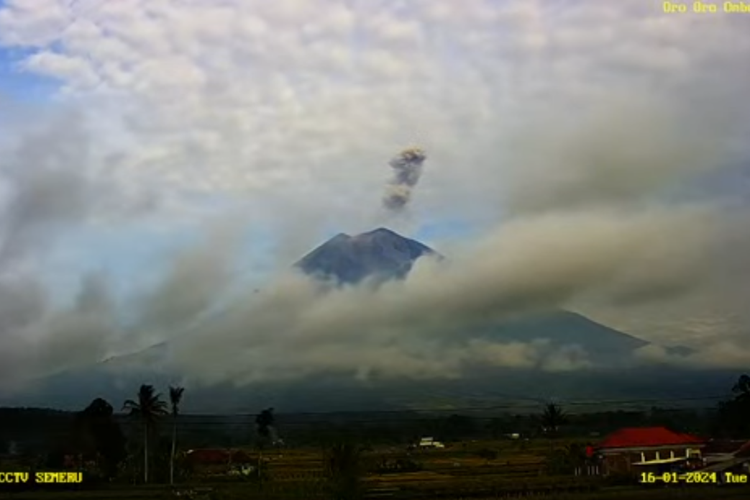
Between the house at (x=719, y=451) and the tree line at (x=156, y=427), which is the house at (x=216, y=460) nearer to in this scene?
the tree line at (x=156, y=427)

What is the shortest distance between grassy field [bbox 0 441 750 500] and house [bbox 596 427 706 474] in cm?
434

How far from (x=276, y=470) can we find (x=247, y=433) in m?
67.4

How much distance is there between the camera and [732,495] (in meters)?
41.1

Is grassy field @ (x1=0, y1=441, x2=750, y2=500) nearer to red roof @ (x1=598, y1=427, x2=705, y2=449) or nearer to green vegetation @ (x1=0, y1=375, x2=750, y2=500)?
green vegetation @ (x1=0, y1=375, x2=750, y2=500)

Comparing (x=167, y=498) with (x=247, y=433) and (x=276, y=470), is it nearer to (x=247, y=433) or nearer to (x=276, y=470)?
(x=276, y=470)

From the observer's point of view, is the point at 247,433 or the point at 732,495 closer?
the point at 732,495

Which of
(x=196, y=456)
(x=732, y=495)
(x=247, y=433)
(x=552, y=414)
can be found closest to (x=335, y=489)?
(x=732, y=495)

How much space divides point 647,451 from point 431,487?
60.3 ft
